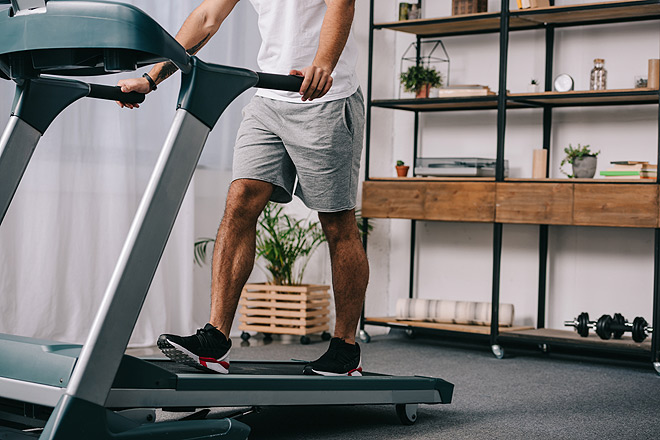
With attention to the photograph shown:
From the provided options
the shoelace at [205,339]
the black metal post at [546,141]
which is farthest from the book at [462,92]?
the shoelace at [205,339]

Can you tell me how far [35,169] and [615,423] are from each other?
2.33 meters

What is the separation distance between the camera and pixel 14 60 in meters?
1.86

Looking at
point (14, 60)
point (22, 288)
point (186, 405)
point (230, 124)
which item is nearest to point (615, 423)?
point (186, 405)

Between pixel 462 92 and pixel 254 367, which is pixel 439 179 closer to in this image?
pixel 462 92

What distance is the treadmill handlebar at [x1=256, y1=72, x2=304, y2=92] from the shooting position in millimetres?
1852

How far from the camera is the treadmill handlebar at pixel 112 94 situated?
212 cm

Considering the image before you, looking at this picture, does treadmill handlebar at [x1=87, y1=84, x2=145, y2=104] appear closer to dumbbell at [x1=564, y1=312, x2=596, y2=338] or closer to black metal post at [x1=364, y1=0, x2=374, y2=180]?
black metal post at [x1=364, y1=0, x2=374, y2=180]

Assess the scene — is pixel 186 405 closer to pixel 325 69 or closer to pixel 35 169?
pixel 325 69

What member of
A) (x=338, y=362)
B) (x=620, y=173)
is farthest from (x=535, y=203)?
(x=338, y=362)

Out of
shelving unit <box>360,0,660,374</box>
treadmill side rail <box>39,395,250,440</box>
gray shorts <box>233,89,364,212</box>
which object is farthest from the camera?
shelving unit <box>360,0,660,374</box>

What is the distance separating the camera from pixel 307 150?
2.36 metres

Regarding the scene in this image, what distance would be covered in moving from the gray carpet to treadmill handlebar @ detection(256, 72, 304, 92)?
89 cm

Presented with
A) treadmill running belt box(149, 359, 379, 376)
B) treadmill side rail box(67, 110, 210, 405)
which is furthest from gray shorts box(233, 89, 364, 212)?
treadmill side rail box(67, 110, 210, 405)

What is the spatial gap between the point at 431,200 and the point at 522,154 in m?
0.62
